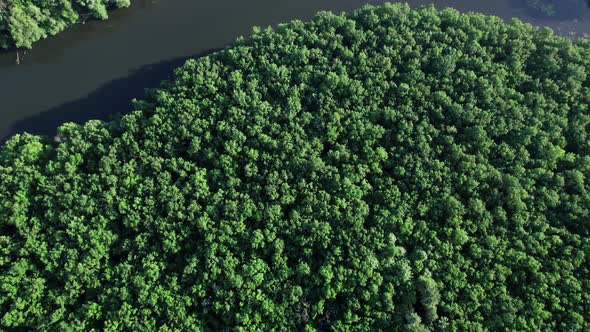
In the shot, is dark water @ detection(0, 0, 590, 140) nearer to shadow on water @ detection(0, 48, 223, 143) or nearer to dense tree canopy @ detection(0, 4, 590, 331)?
shadow on water @ detection(0, 48, 223, 143)

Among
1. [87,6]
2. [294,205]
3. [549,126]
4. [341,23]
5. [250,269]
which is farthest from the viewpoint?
[87,6]

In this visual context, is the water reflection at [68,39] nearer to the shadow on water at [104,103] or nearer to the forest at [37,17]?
the forest at [37,17]

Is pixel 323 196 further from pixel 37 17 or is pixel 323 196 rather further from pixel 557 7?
pixel 557 7

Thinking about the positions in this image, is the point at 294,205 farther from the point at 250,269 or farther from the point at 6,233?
the point at 6,233

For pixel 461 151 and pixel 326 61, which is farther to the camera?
pixel 326 61

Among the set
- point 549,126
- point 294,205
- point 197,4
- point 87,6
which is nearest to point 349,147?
point 294,205

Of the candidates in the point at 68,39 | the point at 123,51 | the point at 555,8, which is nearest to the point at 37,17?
the point at 68,39
